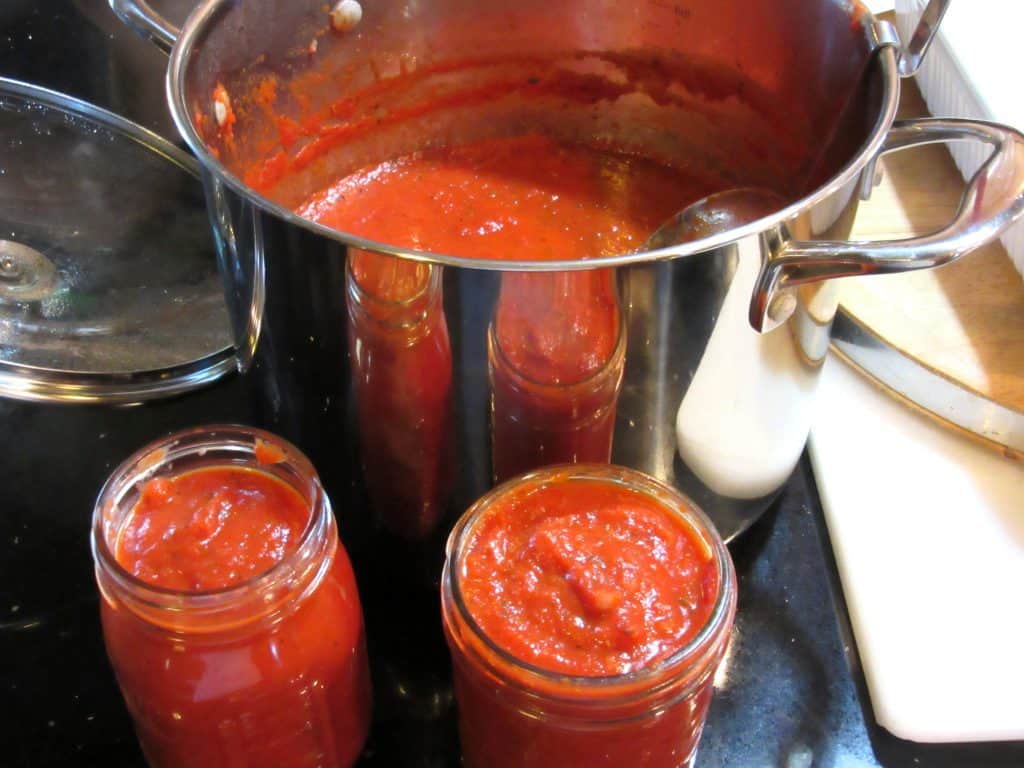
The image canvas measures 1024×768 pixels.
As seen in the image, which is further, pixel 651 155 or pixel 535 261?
pixel 651 155

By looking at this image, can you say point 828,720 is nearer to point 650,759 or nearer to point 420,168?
A: point 650,759

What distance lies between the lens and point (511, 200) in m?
0.91

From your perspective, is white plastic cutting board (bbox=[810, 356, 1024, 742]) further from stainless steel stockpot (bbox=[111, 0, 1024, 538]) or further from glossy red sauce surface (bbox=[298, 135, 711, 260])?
glossy red sauce surface (bbox=[298, 135, 711, 260])

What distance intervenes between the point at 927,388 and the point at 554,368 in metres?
0.40

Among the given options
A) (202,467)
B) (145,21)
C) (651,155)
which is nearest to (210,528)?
(202,467)

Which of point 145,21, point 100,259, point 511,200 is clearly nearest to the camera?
point 145,21

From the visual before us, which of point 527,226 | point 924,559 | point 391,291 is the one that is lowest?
point 924,559

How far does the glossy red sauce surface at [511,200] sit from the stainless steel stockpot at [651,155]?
19 millimetres

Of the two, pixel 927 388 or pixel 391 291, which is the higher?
pixel 391 291

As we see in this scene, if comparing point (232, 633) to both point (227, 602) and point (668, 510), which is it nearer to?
point (227, 602)

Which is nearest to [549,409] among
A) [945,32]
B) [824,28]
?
[824,28]

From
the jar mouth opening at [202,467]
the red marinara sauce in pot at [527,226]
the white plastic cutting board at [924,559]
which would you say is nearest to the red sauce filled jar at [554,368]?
the red marinara sauce in pot at [527,226]

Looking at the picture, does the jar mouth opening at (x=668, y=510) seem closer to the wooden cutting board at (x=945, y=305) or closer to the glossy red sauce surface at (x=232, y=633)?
the glossy red sauce surface at (x=232, y=633)

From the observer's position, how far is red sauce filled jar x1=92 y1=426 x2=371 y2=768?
0.50m
